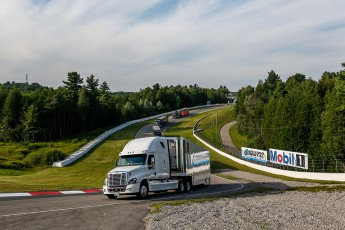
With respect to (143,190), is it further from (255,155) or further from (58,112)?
(58,112)

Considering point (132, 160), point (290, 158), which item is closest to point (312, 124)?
point (290, 158)

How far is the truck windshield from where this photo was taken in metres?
25.4

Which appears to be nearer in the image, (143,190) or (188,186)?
(143,190)

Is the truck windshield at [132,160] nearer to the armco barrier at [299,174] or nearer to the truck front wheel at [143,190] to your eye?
the truck front wheel at [143,190]

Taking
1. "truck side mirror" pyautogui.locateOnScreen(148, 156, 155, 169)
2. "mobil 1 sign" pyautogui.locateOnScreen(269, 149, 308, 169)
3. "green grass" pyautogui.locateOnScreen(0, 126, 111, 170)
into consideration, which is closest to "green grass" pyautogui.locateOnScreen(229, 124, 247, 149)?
"mobil 1 sign" pyautogui.locateOnScreen(269, 149, 308, 169)

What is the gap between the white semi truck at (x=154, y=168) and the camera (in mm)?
23562

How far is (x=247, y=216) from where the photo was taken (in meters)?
15.8

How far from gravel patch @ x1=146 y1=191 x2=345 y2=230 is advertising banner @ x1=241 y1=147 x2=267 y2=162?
41542mm

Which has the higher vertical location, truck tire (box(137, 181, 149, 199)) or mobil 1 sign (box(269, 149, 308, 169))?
truck tire (box(137, 181, 149, 199))

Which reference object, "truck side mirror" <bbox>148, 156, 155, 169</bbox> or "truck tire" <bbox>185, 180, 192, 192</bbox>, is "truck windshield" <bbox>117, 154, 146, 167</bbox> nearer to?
"truck side mirror" <bbox>148, 156, 155, 169</bbox>

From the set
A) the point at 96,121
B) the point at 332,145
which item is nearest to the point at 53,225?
the point at 332,145

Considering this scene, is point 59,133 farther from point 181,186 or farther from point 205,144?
point 181,186

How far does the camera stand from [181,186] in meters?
28.9

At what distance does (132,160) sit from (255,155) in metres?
41.9
